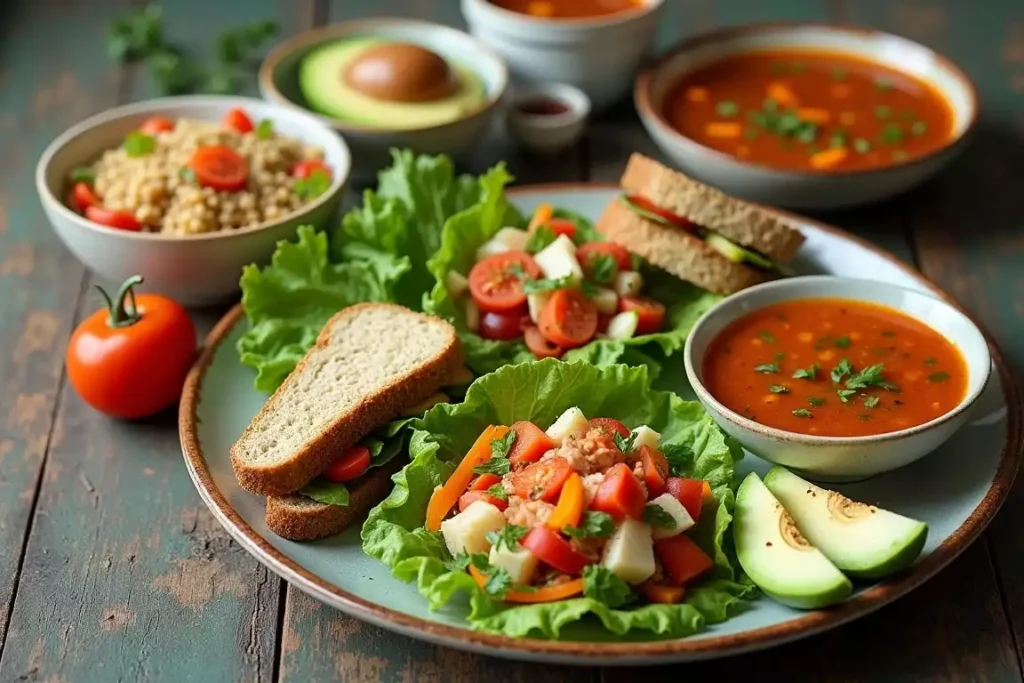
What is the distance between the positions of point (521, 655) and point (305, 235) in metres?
1.97

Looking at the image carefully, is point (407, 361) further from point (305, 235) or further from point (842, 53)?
point (842, 53)

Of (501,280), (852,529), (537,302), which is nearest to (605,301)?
(537,302)

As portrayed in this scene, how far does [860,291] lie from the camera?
4094 mm

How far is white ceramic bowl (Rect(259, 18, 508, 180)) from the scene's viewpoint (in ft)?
17.1

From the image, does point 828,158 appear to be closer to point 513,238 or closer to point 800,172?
point 800,172

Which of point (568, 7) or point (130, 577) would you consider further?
point (568, 7)

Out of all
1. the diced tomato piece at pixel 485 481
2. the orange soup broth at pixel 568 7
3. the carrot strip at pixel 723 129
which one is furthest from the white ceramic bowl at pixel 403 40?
the diced tomato piece at pixel 485 481

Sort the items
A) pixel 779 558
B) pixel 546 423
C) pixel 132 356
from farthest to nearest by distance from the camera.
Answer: pixel 132 356
pixel 546 423
pixel 779 558

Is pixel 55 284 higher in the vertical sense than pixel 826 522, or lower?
lower

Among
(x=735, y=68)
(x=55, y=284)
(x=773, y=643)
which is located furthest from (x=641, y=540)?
(x=735, y=68)

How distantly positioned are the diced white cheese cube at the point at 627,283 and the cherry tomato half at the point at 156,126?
197 cm

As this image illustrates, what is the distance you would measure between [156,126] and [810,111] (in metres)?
2.82

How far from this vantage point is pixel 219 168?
470cm

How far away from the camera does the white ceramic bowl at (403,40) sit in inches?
205
